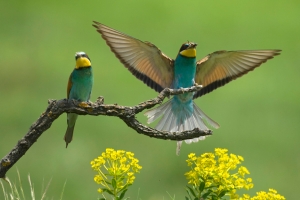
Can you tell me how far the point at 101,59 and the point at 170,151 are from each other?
1.78m

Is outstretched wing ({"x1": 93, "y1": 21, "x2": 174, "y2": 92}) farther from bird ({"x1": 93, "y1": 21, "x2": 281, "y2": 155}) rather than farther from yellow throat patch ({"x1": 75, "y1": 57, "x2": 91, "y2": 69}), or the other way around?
yellow throat patch ({"x1": 75, "y1": 57, "x2": 91, "y2": 69})

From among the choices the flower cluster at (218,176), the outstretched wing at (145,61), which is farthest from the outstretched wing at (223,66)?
the flower cluster at (218,176)

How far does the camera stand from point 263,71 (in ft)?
24.9

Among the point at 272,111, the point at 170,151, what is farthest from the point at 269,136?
the point at 170,151

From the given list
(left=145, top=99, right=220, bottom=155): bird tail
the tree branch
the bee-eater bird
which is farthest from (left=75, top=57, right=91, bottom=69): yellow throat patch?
the tree branch

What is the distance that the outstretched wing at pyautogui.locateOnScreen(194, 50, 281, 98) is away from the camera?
402 cm

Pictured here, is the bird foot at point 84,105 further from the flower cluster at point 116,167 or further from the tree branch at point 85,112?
the flower cluster at point 116,167

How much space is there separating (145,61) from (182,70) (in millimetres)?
180

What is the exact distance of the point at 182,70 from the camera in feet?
12.9

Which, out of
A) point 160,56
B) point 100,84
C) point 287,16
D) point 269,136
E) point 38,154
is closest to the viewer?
point 160,56

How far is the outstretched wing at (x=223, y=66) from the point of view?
4.02 metres

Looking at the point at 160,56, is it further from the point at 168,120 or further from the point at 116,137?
the point at 116,137

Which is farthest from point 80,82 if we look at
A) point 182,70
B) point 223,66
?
point 223,66

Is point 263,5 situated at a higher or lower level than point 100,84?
higher
